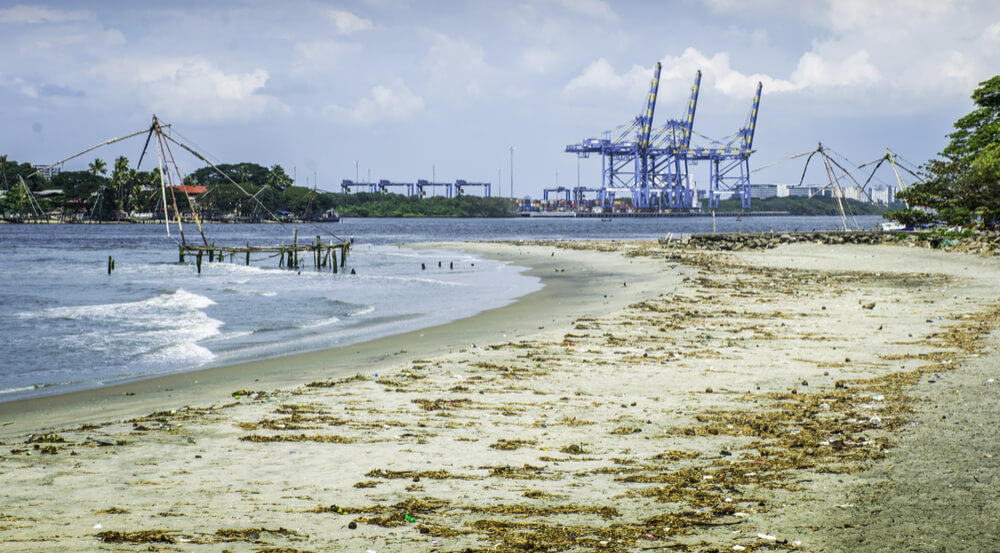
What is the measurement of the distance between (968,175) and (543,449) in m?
38.2

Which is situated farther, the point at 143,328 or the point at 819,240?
the point at 819,240

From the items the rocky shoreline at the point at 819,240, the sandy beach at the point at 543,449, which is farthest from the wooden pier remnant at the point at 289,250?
the sandy beach at the point at 543,449

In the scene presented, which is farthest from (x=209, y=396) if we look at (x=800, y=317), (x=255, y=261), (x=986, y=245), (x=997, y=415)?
(x=255, y=261)

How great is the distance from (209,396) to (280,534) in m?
5.48

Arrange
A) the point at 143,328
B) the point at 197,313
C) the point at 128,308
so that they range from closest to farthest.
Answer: the point at 143,328 → the point at 197,313 → the point at 128,308

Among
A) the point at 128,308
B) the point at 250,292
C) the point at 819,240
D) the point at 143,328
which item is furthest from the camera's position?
the point at 819,240

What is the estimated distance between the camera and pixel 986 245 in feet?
104

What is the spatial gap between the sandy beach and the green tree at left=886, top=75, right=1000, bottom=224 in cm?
2768

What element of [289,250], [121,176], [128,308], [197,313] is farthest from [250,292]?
[121,176]

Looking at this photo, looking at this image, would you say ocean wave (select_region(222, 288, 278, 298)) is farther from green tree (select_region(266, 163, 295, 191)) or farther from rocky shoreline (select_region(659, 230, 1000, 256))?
green tree (select_region(266, 163, 295, 191))

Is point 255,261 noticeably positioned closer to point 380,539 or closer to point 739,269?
point 739,269

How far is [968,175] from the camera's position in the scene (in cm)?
3766

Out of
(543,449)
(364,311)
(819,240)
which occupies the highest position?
(819,240)

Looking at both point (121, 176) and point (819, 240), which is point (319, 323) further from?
point (121, 176)
